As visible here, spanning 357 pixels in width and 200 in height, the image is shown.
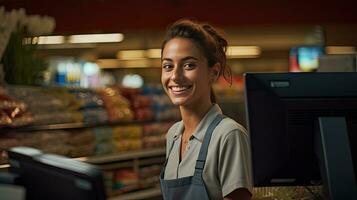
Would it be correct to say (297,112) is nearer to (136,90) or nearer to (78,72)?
(136,90)

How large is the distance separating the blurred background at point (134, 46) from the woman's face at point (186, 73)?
0.53m

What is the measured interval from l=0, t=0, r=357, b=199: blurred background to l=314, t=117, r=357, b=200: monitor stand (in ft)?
1.08

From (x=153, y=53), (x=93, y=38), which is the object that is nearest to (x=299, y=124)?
(x=93, y=38)

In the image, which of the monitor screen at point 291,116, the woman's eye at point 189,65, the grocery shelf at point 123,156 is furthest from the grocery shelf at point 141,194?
the monitor screen at point 291,116

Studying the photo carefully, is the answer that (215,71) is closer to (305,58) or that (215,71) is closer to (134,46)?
(305,58)

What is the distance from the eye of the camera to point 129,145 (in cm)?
507

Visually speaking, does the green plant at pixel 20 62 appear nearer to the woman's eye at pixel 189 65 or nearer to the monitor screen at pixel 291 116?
the woman's eye at pixel 189 65

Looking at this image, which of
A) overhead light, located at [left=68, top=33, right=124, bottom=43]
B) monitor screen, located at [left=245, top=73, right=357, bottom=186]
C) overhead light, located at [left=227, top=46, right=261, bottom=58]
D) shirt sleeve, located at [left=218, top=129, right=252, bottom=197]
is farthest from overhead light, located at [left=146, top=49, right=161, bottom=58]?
monitor screen, located at [left=245, top=73, right=357, bottom=186]

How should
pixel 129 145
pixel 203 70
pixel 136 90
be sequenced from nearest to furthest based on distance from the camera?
pixel 203 70
pixel 129 145
pixel 136 90

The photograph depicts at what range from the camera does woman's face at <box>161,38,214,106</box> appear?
2.44 m


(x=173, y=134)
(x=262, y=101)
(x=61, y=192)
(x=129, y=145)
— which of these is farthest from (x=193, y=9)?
(x=61, y=192)

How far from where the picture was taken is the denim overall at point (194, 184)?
228cm

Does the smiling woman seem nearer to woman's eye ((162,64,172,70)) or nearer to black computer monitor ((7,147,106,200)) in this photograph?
woman's eye ((162,64,172,70))

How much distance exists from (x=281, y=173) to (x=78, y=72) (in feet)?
30.1
